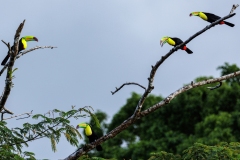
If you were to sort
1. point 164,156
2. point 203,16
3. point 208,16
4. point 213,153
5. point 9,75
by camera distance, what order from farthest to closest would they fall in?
1. point 203,16
2. point 208,16
3. point 164,156
4. point 9,75
5. point 213,153

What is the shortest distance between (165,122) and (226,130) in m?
4.94

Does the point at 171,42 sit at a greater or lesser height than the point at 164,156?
greater

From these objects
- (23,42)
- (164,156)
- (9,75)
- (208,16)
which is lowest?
(164,156)

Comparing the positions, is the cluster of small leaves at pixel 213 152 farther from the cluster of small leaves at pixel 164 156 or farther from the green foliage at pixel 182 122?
the green foliage at pixel 182 122

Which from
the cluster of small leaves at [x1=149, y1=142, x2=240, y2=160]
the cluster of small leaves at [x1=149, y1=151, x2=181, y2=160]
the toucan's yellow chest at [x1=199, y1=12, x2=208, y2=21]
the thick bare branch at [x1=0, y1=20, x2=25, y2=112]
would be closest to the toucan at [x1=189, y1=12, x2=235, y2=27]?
the toucan's yellow chest at [x1=199, y1=12, x2=208, y2=21]

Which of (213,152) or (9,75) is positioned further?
(9,75)

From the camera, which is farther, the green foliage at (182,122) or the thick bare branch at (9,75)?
the green foliage at (182,122)

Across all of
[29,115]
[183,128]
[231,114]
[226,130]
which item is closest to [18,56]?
[29,115]

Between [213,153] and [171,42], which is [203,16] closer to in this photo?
[171,42]

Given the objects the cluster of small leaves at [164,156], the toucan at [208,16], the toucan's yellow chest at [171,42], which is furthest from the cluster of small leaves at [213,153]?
the toucan at [208,16]

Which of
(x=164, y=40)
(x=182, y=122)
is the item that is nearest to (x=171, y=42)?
(x=164, y=40)

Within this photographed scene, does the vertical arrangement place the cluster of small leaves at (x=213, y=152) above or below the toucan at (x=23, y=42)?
below

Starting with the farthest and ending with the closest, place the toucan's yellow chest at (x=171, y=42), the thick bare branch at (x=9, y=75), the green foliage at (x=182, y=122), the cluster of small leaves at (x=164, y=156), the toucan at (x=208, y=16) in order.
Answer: the green foliage at (x=182, y=122), the toucan at (x=208, y=16), the toucan's yellow chest at (x=171, y=42), the cluster of small leaves at (x=164, y=156), the thick bare branch at (x=9, y=75)

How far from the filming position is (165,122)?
32344mm
